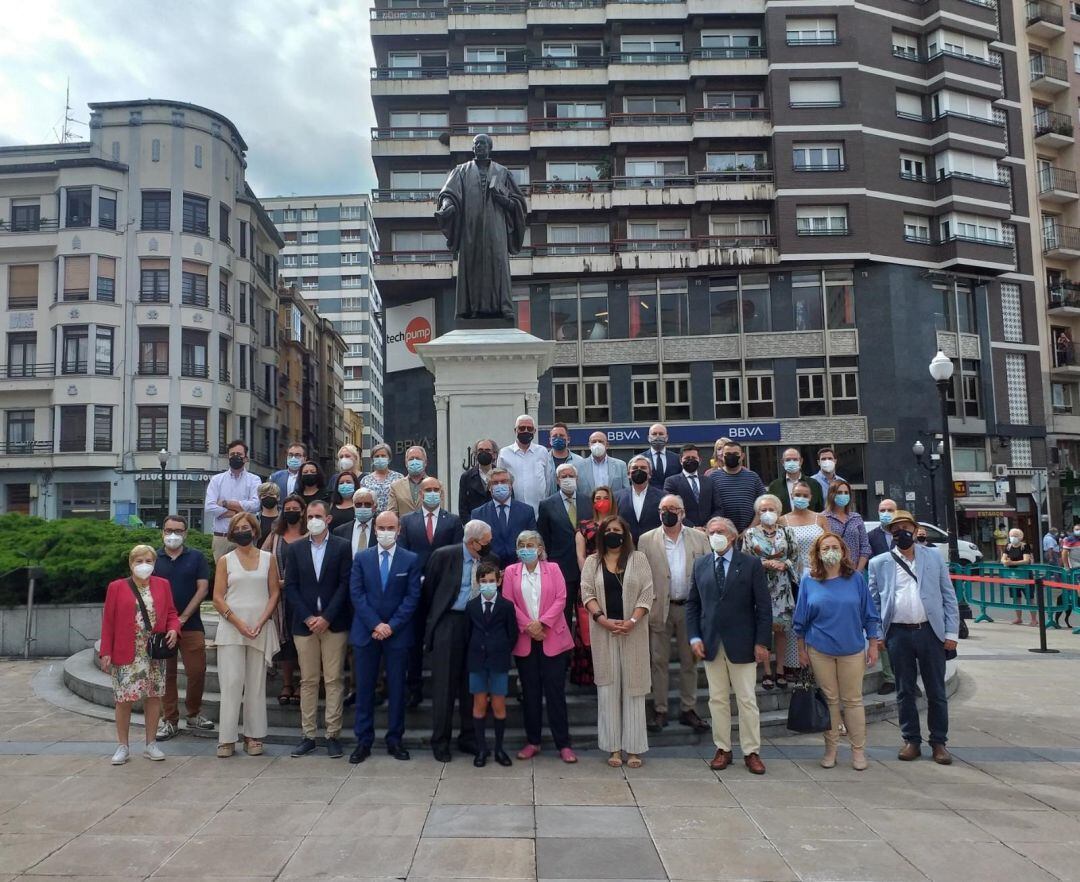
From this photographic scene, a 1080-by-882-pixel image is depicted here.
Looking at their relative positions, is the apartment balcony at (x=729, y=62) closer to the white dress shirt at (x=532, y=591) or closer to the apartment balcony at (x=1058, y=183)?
the apartment balcony at (x=1058, y=183)

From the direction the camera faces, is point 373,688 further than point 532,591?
Yes

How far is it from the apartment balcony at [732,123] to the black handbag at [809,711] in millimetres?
37553

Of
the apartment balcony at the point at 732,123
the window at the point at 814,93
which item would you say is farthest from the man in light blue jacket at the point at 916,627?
the window at the point at 814,93

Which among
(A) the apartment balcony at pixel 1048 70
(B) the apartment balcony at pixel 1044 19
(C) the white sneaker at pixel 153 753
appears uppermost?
(B) the apartment balcony at pixel 1044 19

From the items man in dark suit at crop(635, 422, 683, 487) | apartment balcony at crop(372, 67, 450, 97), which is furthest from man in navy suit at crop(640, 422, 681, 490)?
apartment balcony at crop(372, 67, 450, 97)

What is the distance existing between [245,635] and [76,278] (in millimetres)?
38977

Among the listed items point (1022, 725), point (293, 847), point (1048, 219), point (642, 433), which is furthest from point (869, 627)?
point (1048, 219)

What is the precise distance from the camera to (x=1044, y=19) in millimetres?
46906

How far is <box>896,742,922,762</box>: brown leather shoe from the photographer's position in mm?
7457

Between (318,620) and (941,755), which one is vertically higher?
(318,620)

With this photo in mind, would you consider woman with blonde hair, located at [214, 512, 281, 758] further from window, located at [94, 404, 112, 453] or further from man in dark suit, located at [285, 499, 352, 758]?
window, located at [94, 404, 112, 453]

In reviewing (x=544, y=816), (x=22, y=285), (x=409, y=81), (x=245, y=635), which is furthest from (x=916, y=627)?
(x=22, y=285)

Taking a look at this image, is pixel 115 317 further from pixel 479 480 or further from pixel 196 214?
pixel 479 480

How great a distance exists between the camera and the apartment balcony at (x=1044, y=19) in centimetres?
4697
